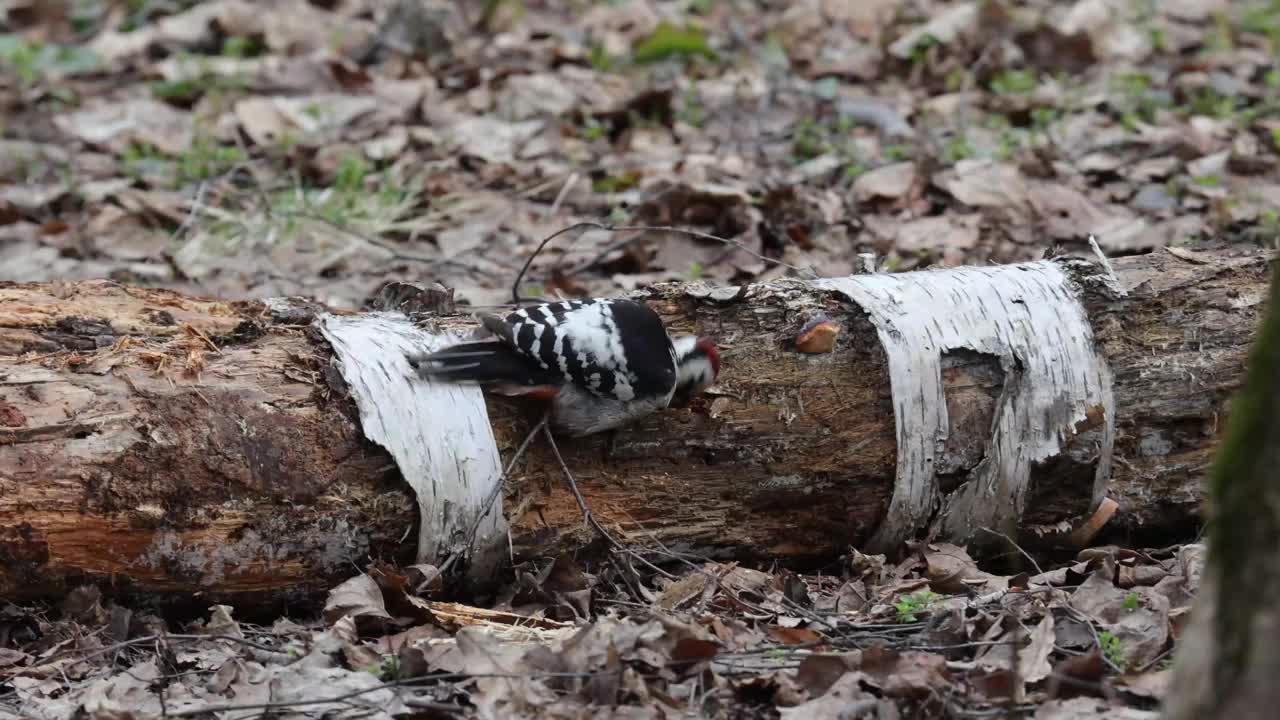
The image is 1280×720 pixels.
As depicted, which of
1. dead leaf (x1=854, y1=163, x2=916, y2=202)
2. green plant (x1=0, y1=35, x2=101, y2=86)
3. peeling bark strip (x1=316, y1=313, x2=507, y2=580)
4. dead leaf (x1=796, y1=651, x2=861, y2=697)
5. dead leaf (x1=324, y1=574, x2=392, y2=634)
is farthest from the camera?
green plant (x1=0, y1=35, x2=101, y2=86)

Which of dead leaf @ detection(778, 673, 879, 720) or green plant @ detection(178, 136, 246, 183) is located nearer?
dead leaf @ detection(778, 673, 879, 720)

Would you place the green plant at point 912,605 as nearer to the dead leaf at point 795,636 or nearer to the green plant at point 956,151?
the dead leaf at point 795,636

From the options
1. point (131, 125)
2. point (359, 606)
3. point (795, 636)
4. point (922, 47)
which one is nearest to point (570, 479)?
point (359, 606)

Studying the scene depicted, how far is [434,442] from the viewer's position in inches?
129

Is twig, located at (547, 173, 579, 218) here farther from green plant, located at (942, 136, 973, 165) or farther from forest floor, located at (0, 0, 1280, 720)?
green plant, located at (942, 136, 973, 165)

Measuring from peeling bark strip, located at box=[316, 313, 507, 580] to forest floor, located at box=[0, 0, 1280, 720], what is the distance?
0.39 feet

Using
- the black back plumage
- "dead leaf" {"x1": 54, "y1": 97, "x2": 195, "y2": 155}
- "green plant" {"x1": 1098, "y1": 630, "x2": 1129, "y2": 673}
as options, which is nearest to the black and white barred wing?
the black back plumage

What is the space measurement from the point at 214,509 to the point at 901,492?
1.69 metres

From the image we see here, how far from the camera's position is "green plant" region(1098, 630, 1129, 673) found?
2.74 metres

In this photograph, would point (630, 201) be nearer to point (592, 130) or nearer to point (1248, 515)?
point (592, 130)

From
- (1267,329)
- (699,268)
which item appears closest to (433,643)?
(1267,329)

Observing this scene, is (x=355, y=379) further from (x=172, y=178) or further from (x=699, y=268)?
(x=172, y=178)

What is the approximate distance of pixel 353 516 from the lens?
325 centimetres

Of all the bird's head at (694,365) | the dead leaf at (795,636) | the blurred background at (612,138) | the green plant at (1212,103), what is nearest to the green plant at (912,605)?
the dead leaf at (795,636)
